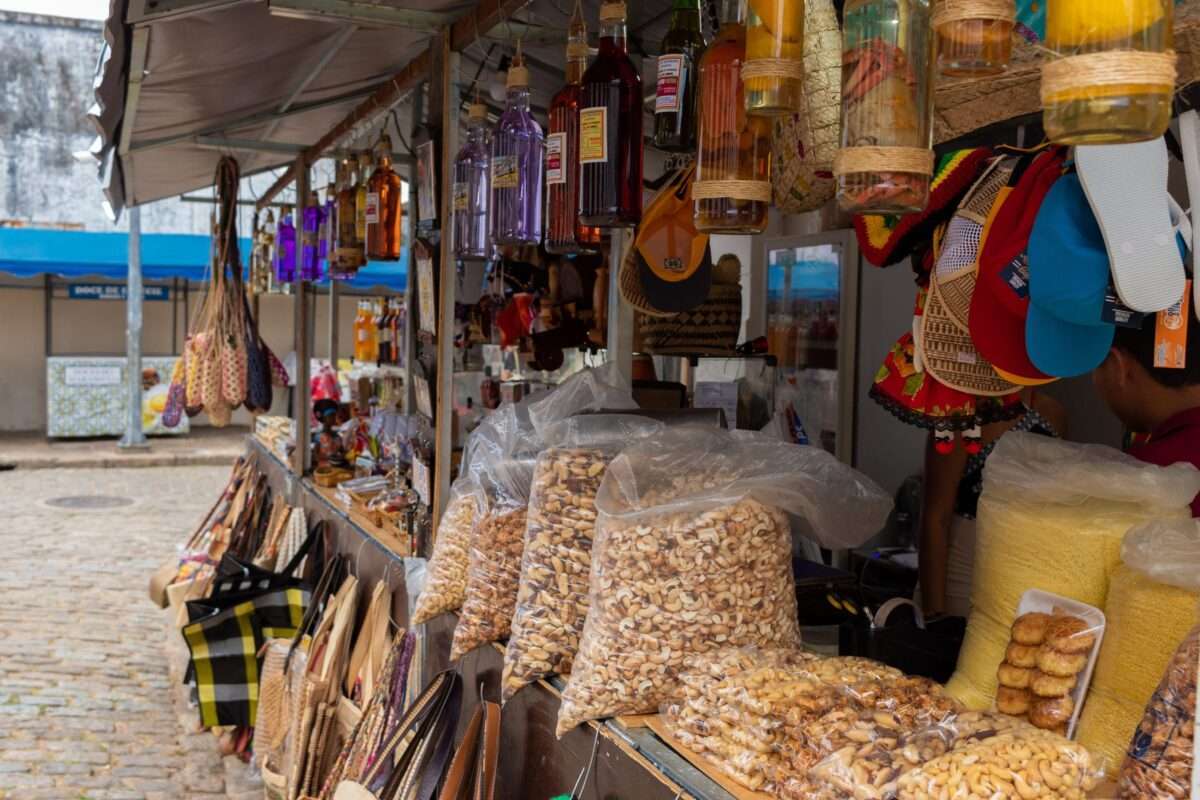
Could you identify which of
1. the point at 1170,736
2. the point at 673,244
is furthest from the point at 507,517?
the point at 1170,736

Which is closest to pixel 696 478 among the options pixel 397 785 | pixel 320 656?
pixel 397 785

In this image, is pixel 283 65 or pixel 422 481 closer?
pixel 422 481

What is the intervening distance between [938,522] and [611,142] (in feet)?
5.01

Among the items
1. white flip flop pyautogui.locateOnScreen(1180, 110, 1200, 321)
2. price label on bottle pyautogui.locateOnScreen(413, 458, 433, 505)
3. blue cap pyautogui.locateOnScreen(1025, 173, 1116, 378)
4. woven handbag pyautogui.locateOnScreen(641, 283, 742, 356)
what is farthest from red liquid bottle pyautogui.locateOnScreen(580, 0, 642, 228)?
woven handbag pyautogui.locateOnScreen(641, 283, 742, 356)

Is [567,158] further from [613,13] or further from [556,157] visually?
[613,13]

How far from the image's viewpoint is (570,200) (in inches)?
93.6

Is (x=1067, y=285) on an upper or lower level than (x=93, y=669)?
upper

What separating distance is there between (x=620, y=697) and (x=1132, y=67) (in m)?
1.39

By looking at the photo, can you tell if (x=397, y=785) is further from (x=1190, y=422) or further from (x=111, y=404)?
(x=111, y=404)

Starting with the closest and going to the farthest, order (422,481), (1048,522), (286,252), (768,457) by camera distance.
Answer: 1. (1048,522)
2. (768,457)
3. (422,481)
4. (286,252)

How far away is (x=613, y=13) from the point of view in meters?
2.23

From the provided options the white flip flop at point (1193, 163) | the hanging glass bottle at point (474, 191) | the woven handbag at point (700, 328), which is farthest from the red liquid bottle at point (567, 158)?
the woven handbag at point (700, 328)

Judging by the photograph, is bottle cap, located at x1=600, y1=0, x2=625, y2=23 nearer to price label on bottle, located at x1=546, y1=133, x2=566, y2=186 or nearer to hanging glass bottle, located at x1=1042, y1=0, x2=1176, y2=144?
price label on bottle, located at x1=546, y1=133, x2=566, y2=186

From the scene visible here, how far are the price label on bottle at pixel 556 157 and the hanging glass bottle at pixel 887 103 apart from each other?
3.55 feet
